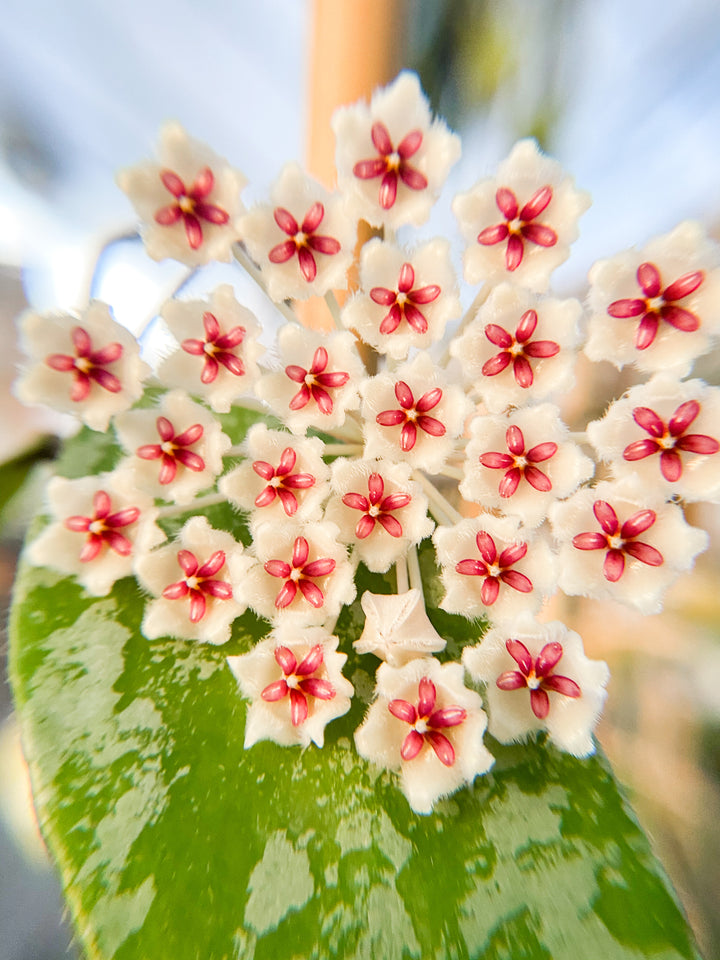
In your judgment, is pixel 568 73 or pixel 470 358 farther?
pixel 568 73

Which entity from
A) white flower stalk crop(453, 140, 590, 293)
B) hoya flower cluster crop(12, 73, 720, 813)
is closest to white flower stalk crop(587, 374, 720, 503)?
hoya flower cluster crop(12, 73, 720, 813)

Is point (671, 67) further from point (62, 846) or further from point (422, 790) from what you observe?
point (62, 846)

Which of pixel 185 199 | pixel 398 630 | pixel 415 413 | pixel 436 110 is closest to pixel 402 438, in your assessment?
pixel 415 413

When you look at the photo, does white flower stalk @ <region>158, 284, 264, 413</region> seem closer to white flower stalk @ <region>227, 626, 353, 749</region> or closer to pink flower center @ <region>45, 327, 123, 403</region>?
pink flower center @ <region>45, 327, 123, 403</region>

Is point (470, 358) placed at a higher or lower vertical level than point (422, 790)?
higher

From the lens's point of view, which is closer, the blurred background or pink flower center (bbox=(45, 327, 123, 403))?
pink flower center (bbox=(45, 327, 123, 403))

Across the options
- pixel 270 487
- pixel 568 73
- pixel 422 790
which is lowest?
pixel 422 790

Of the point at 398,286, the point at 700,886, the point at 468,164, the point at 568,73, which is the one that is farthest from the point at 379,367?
the point at 700,886
